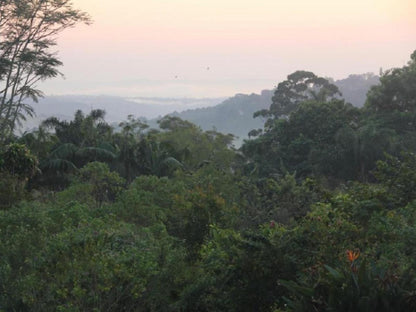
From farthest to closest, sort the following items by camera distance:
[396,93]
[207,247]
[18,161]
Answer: [396,93] → [18,161] → [207,247]

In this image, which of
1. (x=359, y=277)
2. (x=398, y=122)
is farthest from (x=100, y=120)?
(x=359, y=277)

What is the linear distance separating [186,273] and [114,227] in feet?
8.43

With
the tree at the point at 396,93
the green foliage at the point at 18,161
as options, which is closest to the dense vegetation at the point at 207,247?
the green foliage at the point at 18,161

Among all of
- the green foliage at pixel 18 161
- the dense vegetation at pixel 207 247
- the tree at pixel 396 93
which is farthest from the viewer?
the tree at pixel 396 93

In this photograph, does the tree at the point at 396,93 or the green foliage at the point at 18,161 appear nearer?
the green foliage at the point at 18,161

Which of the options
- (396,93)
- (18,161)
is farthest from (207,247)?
(396,93)

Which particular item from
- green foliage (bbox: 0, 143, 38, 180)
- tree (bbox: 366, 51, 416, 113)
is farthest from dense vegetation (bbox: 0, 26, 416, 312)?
tree (bbox: 366, 51, 416, 113)

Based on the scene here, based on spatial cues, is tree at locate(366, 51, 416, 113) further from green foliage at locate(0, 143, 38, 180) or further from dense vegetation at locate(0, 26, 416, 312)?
green foliage at locate(0, 143, 38, 180)

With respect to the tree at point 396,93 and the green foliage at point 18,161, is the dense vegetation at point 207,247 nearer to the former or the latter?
the green foliage at point 18,161

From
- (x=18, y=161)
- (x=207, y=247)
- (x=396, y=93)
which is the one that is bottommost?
(x=207, y=247)

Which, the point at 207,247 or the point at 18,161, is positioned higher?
the point at 18,161

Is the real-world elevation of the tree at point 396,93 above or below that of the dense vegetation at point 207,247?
above

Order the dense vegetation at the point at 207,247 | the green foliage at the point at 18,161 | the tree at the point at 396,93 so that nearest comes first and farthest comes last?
1. the dense vegetation at the point at 207,247
2. the green foliage at the point at 18,161
3. the tree at the point at 396,93

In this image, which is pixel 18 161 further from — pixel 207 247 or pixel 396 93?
pixel 396 93
